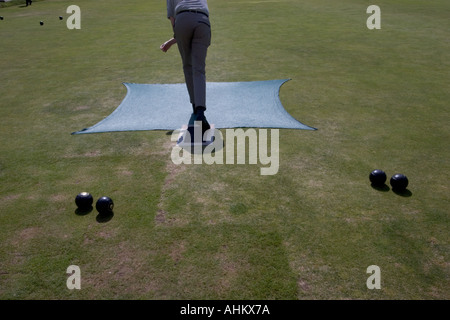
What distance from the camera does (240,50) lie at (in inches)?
540

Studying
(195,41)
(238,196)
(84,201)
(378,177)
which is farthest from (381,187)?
(84,201)

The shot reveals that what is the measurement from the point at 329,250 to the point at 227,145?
289 centimetres

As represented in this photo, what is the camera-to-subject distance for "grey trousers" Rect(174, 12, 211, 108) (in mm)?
6355

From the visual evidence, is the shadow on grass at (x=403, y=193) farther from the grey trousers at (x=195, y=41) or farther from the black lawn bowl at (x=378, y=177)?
the grey trousers at (x=195, y=41)

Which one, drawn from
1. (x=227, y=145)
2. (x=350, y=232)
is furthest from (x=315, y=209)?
(x=227, y=145)

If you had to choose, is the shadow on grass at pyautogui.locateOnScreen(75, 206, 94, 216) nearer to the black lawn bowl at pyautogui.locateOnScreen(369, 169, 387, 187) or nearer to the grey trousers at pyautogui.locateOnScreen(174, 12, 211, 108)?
the grey trousers at pyautogui.locateOnScreen(174, 12, 211, 108)

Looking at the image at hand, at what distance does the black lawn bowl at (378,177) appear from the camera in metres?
5.20

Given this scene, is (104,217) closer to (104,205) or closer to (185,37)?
(104,205)

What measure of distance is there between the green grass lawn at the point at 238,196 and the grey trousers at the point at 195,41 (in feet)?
3.52

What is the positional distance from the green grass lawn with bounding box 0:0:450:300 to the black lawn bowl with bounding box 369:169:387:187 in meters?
0.13

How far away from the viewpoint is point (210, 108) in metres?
8.16

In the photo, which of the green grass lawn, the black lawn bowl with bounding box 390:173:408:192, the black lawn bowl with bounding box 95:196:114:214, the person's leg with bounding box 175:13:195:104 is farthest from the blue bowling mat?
the black lawn bowl with bounding box 95:196:114:214

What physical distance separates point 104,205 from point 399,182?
3679 mm
